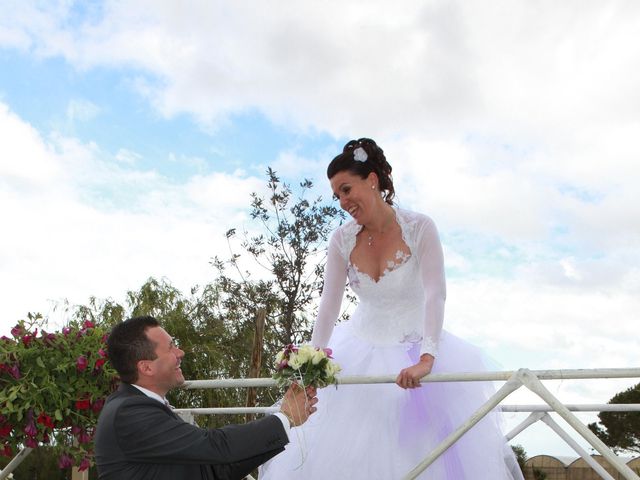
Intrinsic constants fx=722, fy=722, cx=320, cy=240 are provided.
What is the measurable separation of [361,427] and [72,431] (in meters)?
2.01

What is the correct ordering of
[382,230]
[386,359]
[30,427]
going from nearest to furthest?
[386,359] < [382,230] < [30,427]

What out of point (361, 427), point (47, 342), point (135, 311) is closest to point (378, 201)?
point (361, 427)

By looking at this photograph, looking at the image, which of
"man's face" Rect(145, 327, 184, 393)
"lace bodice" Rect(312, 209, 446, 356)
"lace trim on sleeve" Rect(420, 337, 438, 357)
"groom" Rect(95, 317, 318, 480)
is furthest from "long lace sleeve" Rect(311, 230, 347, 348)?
"man's face" Rect(145, 327, 184, 393)

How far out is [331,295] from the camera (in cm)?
372

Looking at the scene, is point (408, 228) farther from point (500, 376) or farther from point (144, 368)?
point (144, 368)

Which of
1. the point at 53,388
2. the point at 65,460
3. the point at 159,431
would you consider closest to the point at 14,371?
the point at 53,388

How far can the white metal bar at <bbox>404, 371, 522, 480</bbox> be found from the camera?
9.10 feet

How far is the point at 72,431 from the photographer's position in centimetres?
427

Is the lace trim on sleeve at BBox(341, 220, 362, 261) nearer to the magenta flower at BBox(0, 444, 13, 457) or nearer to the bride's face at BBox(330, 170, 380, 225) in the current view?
the bride's face at BBox(330, 170, 380, 225)

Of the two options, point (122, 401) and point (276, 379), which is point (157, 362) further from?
point (276, 379)

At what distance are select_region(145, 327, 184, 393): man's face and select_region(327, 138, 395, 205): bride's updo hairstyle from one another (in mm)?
1204

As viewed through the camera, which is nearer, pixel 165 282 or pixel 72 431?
pixel 72 431

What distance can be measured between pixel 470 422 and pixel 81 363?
237cm

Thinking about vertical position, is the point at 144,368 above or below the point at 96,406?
below
